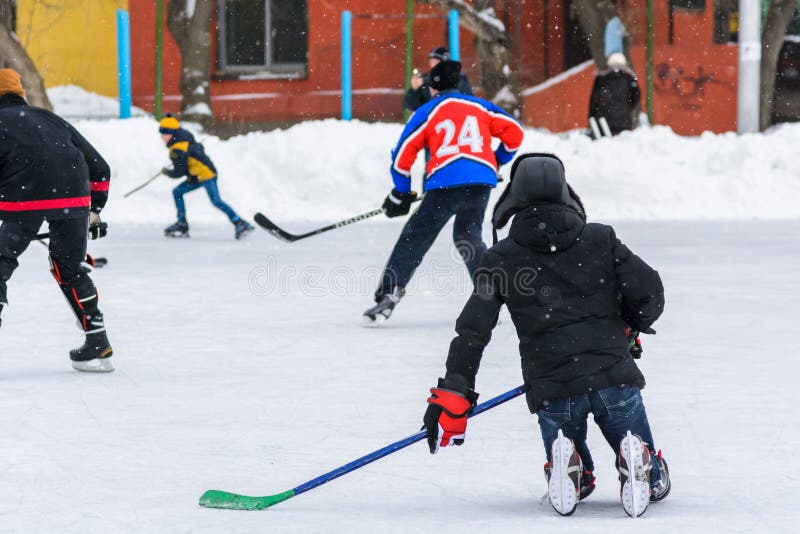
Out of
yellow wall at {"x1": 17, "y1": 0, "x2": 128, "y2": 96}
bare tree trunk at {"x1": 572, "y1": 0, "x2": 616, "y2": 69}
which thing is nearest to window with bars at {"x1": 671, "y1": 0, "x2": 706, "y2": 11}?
bare tree trunk at {"x1": 572, "y1": 0, "x2": 616, "y2": 69}

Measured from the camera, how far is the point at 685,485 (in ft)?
14.0

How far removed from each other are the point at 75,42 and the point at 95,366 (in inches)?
612

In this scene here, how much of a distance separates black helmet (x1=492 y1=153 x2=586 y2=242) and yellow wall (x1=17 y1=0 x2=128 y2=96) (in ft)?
57.9

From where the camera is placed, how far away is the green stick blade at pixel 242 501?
13.2 ft

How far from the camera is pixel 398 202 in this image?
7793 mm

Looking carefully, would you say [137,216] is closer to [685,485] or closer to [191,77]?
[191,77]

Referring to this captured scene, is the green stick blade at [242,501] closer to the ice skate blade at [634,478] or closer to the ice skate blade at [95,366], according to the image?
the ice skate blade at [634,478]

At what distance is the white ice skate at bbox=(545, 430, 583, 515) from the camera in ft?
12.5

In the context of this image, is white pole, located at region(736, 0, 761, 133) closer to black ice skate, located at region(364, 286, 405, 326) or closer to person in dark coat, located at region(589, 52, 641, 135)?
person in dark coat, located at region(589, 52, 641, 135)

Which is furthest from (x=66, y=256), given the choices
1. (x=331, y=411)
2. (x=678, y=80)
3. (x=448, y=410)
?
(x=678, y=80)

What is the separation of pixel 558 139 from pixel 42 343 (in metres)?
10.6

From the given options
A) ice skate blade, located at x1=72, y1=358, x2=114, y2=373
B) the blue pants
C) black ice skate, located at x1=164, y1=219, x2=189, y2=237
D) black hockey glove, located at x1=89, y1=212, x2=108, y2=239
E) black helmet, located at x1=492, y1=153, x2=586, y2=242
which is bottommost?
black ice skate, located at x1=164, y1=219, x2=189, y2=237

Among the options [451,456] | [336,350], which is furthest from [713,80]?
[451,456]

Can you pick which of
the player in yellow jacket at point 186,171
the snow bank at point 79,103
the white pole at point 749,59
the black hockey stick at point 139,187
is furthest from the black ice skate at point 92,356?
the snow bank at point 79,103
